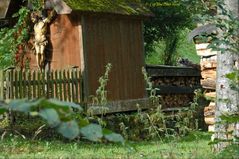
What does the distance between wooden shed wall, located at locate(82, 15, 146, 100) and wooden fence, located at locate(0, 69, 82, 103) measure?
0.35 m

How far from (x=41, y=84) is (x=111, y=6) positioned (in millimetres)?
2862

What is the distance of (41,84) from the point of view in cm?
1266

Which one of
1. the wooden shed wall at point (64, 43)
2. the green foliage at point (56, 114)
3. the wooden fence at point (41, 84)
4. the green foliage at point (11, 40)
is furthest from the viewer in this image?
the green foliage at point (11, 40)

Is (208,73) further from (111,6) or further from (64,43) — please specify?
(64,43)

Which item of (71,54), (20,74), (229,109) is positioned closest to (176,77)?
(71,54)

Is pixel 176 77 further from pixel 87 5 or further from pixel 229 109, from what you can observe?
pixel 229 109

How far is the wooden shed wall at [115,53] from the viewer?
44.6 feet

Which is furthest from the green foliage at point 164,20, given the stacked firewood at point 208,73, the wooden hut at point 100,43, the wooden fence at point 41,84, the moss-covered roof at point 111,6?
the wooden fence at point 41,84

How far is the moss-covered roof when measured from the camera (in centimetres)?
1299

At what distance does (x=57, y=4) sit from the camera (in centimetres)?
1299

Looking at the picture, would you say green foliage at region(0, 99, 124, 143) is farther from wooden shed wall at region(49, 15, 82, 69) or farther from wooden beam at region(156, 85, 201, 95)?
wooden beam at region(156, 85, 201, 95)

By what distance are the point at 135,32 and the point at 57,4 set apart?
116 inches

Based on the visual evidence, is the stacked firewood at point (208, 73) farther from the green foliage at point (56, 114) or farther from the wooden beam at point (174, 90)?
the green foliage at point (56, 114)

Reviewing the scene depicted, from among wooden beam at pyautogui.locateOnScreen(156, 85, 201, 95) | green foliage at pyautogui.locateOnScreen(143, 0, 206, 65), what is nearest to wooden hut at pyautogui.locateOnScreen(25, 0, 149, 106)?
wooden beam at pyautogui.locateOnScreen(156, 85, 201, 95)
